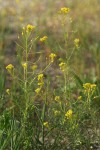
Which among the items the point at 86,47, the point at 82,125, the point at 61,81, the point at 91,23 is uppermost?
the point at 91,23

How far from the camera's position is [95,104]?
358 centimetres

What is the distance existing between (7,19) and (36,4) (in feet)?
2.51

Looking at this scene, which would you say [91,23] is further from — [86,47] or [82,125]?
[82,125]

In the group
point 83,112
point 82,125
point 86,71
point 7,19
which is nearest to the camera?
point 83,112

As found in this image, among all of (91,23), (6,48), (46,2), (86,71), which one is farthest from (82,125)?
(46,2)

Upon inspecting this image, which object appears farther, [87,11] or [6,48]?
[87,11]

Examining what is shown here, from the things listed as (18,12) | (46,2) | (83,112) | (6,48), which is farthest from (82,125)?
(46,2)

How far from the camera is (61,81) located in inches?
171

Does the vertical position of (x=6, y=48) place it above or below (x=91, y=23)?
below

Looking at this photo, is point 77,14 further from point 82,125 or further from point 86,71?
point 82,125

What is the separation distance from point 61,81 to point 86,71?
0.56 m

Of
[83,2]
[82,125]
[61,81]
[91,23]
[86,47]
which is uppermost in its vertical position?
[83,2]

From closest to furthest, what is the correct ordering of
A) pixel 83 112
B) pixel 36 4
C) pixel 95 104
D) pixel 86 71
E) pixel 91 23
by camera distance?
pixel 83 112 → pixel 95 104 → pixel 86 71 → pixel 91 23 → pixel 36 4

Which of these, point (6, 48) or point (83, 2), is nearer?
point (6, 48)
